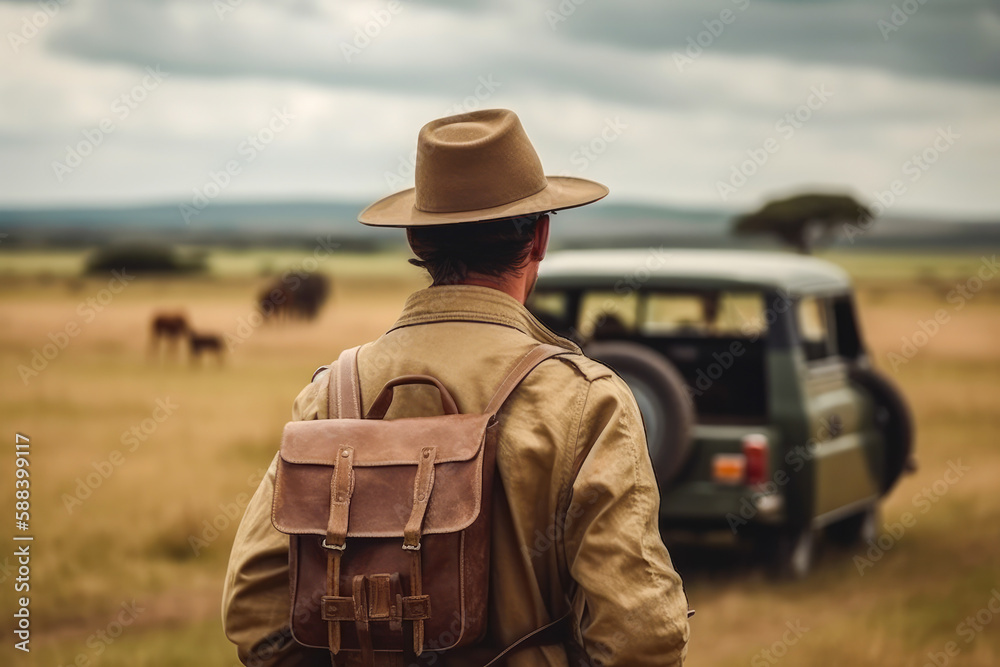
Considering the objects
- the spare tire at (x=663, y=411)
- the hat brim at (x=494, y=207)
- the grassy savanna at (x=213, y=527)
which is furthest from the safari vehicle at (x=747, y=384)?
the hat brim at (x=494, y=207)

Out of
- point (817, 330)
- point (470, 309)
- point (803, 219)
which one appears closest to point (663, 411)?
point (817, 330)

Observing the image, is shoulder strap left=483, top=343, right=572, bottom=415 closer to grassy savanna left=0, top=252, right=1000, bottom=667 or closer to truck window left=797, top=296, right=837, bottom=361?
grassy savanna left=0, top=252, right=1000, bottom=667

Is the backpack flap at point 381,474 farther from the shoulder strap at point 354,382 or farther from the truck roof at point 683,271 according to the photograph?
the truck roof at point 683,271

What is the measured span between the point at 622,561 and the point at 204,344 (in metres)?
22.6

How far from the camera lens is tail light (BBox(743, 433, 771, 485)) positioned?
645 cm

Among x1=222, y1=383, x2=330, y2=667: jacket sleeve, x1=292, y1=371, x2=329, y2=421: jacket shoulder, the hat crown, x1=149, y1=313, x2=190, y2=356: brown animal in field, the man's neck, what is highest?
the hat crown

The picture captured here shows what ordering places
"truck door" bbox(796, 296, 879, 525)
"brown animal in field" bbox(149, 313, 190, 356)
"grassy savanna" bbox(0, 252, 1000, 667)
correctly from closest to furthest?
"grassy savanna" bbox(0, 252, 1000, 667), "truck door" bbox(796, 296, 879, 525), "brown animal in field" bbox(149, 313, 190, 356)

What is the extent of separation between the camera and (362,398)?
7.89 ft

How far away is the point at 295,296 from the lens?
39.6m

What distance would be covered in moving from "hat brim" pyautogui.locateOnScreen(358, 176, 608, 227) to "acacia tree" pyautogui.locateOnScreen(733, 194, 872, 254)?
57.7 meters

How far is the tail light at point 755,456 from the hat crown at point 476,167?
423 cm

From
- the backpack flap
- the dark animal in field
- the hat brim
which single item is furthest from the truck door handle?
Result: the dark animal in field

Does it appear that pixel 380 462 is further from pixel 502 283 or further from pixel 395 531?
pixel 502 283

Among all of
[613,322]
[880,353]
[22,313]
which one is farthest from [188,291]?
[613,322]
